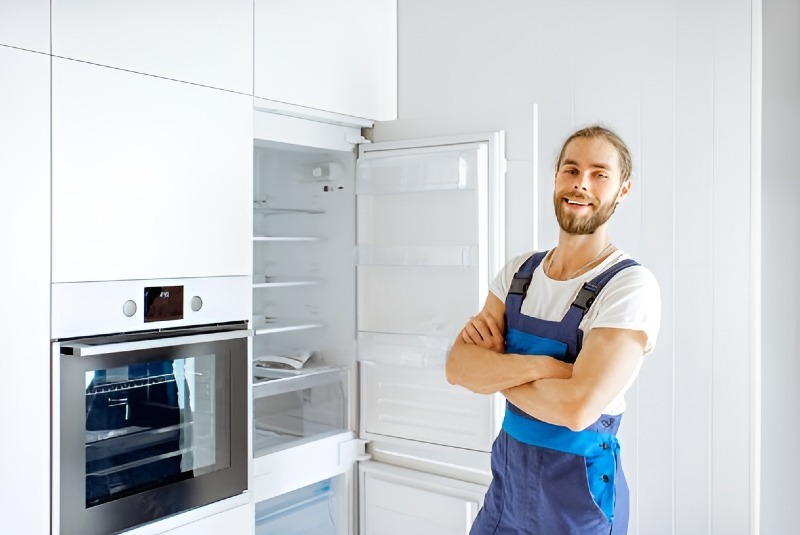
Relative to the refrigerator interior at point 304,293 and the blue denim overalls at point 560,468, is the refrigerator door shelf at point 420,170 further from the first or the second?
the blue denim overalls at point 560,468

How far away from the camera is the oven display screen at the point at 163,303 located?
6.20 feet

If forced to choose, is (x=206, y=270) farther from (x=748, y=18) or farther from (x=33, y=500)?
(x=748, y=18)

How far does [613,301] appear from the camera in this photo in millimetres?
1547

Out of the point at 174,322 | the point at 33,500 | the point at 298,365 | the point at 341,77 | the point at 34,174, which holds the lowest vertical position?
the point at 33,500

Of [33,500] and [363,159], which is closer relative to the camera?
[33,500]

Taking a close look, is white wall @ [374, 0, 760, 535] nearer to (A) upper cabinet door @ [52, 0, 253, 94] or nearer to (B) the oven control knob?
(A) upper cabinet door @ [52, 0, 253, 94]

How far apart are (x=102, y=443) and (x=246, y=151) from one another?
850 millimetres

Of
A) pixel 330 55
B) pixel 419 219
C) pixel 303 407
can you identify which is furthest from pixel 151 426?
pixel 330 55

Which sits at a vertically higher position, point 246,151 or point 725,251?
point 246,151

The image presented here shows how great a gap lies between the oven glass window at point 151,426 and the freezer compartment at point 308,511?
1.52 feet

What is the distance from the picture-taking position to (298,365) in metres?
2.60

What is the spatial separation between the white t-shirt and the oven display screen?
2.85 ft

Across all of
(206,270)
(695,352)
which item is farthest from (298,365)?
(695,352)

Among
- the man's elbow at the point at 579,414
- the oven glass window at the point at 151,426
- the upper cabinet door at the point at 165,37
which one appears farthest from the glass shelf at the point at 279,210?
the man's elbow at the point at 579,414
